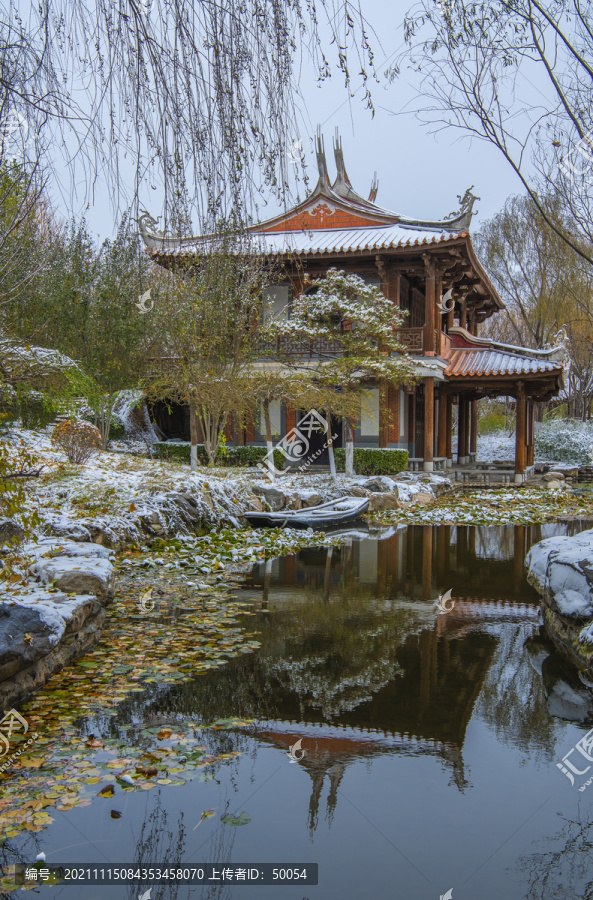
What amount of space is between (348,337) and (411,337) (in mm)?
3193

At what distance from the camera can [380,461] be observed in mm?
18062

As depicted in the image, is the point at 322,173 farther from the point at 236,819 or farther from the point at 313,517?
the point at 236,819

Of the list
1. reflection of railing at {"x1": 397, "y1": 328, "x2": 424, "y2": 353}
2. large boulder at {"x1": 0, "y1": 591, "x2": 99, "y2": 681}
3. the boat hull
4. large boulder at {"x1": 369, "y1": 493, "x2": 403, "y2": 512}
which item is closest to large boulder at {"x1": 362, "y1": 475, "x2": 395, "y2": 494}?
large boulder at {"x1": 369, "y1": 493, "x2": 403, "y2": 512}

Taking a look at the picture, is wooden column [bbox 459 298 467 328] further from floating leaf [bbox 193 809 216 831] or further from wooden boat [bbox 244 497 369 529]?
floating leaf [bbox 193 809 216 831]

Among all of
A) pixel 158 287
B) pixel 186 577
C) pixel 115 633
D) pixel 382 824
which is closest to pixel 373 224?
pixel 158 287

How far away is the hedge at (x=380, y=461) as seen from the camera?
59.3 ft

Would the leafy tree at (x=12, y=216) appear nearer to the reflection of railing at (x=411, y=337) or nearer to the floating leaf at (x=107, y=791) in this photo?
the floating leaf at (x=107, y=791)

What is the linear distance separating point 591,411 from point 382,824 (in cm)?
3261

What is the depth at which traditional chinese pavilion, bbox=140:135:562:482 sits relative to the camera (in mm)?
18531

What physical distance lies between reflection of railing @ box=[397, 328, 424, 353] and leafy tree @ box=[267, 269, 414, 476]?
107 cm

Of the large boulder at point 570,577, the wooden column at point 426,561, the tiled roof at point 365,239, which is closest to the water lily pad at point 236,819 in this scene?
the large boulder at point 570,577

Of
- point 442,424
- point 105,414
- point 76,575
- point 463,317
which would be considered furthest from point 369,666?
point 463,317

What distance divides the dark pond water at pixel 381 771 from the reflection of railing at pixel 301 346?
1229cm

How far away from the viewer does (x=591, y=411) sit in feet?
107
